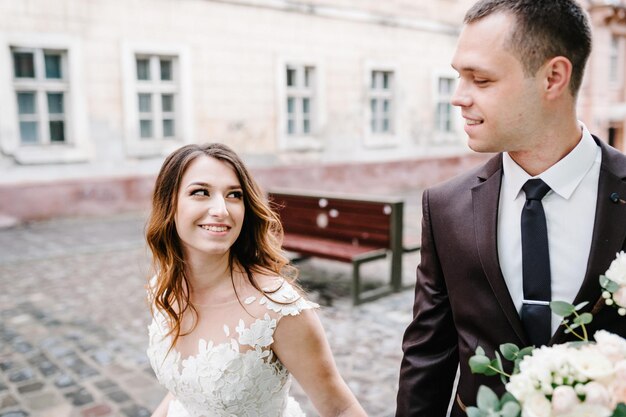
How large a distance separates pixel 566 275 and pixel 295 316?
0.87 meters

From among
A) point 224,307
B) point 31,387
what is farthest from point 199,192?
point 31,387

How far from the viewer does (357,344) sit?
487cm

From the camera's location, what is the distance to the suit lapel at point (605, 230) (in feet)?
4.54

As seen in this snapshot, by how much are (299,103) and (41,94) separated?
5.83 meters

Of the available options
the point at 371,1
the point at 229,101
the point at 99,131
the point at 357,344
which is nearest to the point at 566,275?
the point at 357,344

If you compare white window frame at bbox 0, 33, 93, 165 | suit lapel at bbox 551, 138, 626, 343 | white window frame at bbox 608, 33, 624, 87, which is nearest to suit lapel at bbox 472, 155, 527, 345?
suit lapel at bbox 551, 138, 626, 343

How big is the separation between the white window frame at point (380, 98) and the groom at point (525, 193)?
1396 cm

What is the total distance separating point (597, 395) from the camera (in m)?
0.92

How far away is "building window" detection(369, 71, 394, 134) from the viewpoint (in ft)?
52.3

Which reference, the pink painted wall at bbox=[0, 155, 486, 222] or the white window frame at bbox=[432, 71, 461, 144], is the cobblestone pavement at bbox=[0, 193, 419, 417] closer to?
the pink painted wall at bbox=[0, 155, 486, 222]

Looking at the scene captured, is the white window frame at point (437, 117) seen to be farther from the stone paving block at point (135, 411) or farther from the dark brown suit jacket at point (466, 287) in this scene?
the dark brown suit jacket at point (466, 287)

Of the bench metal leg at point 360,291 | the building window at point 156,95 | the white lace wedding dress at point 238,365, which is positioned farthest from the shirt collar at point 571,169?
the building window at point 156,95

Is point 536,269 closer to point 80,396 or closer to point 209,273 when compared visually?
point 209,273

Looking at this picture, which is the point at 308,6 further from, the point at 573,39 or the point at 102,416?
the point at 573,39
